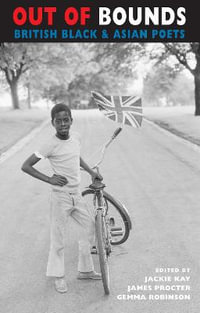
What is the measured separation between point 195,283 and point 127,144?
1159 cm

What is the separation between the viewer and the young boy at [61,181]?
431 cm

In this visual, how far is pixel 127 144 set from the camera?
52.6 ft

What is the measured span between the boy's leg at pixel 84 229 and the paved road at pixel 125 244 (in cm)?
22

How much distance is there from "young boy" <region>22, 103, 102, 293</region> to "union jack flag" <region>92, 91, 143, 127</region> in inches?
28.9

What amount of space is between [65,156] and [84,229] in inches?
32.8

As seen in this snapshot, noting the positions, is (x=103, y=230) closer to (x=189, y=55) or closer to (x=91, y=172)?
(x=91, y=172)

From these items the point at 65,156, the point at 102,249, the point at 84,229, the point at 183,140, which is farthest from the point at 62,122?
the point at 183,140

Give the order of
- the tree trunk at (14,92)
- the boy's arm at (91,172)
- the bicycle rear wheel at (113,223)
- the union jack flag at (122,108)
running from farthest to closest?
the tree trunk at (14,92)
the bicycle rear wheel at (113,223)
the union jack flag at (122,108)
the boy's arm at (91,172)

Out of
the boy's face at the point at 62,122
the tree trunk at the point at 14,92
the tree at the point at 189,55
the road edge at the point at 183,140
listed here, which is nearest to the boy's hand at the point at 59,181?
the boy's face at the point at 62,122

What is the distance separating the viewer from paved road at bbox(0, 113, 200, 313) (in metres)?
4.26

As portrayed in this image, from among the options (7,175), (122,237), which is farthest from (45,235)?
(7,175)

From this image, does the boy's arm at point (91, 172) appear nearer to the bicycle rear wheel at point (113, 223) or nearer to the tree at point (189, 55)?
the bicycle rear wheel at point (113, 223)

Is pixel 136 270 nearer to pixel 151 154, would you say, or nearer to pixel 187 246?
pixel 187 246

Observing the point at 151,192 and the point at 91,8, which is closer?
the point at 151,192
